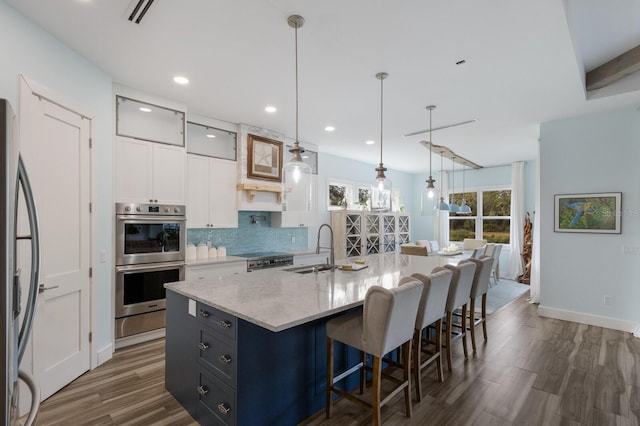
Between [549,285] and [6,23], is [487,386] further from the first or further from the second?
[6,23]

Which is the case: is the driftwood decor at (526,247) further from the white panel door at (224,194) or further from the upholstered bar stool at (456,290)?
the white panel door at (224,194)

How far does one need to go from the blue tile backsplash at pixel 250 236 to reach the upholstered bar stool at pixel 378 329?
293 cm

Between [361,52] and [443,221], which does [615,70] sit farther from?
[443,221]

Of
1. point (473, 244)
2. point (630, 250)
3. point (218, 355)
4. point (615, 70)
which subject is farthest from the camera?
point (473, 244)

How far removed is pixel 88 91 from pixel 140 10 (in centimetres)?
121

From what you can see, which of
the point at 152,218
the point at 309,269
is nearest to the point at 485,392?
the point at 309,269

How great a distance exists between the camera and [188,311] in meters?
2.30

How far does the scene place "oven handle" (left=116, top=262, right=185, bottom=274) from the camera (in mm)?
3309

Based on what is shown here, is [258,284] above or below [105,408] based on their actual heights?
above

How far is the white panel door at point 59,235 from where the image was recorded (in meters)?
2.36

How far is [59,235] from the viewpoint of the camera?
8.53 ft

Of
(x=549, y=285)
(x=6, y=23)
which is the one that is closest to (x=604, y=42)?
(x=549, y=285)

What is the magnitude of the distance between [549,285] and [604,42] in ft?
10.5

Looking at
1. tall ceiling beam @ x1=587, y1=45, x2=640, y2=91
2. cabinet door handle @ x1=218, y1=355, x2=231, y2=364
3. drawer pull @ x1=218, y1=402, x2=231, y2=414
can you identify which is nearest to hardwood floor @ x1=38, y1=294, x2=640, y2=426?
drawer pull @ x1=218, y1=402, x2=231, y2=414
